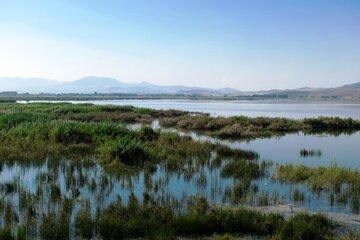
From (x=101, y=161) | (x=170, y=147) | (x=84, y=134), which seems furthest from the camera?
(x=84, y=134)

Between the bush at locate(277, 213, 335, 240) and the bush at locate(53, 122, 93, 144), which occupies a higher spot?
the bush at locate(53, 122, 93, 144)

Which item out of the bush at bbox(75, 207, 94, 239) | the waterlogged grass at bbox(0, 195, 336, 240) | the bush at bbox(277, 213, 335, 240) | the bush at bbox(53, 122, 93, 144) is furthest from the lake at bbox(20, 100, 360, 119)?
the bush at bbox(75, 207, 94, 239)

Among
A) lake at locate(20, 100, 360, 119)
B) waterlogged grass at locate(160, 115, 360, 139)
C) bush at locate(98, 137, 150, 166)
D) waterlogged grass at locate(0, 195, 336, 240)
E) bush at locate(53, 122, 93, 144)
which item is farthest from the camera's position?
lake at locate(20, 100, 360, 119)

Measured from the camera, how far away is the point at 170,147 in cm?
1936

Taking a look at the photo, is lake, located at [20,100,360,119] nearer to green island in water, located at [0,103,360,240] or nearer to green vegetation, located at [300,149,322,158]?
green vegetation, located at [300,149,322,158]

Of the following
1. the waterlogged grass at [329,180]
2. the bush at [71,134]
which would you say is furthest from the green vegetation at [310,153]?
the bush at [71,134]

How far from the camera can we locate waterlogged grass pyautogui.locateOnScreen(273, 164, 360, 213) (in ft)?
35.7

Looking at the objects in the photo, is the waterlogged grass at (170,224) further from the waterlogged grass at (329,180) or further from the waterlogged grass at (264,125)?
the waterlogged grass at (264,125)

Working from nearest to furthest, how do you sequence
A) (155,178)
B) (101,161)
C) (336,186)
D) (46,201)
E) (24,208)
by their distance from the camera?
(24,208)
(46,201)
(336,186)
(155,178)
(101,161)

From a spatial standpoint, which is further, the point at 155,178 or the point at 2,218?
the point at 155,178

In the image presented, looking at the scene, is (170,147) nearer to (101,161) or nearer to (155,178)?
(101,161)

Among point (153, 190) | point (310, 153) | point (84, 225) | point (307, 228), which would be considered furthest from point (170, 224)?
point (310, 153)

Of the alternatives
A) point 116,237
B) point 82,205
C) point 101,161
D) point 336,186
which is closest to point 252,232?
point 116,237

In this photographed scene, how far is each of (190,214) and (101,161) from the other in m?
7.78
